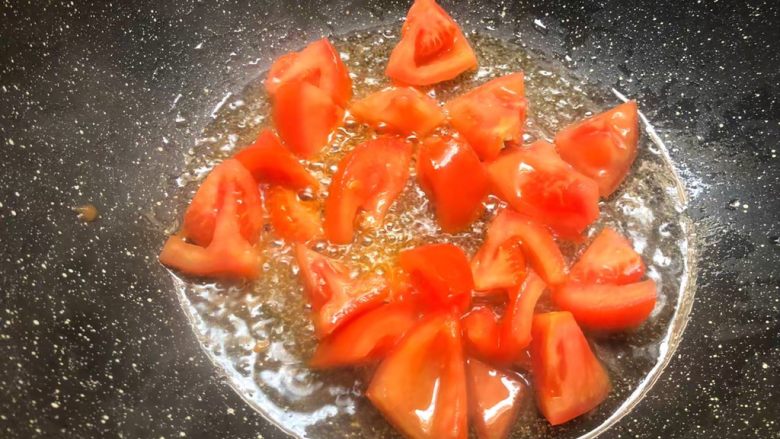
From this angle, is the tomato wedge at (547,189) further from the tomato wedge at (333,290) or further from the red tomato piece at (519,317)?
the tomato wedge at (333,290)

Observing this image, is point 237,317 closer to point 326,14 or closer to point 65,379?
point 65,379

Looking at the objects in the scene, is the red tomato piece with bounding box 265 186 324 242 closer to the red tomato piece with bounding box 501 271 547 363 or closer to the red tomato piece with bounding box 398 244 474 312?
the red tomato piece with bounding box 398 244 474 312

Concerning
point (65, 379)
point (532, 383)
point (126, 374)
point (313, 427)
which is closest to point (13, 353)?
point (65, 379)

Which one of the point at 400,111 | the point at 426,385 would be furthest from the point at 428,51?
the point at 426,385

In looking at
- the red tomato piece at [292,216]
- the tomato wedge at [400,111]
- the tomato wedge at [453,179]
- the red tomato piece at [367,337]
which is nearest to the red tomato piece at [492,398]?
the red tomato piece at [367,337]

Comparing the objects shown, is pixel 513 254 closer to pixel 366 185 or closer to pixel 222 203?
pixel 366 185

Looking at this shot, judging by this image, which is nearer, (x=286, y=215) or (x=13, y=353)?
(x=13, y=353)

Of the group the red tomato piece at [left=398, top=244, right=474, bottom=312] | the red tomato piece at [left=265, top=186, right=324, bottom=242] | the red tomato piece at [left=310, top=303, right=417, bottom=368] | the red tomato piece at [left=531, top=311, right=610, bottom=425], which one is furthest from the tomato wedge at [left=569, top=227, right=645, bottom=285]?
the red tomato piece at [left=265, top=186, right=324, bottom=242]
